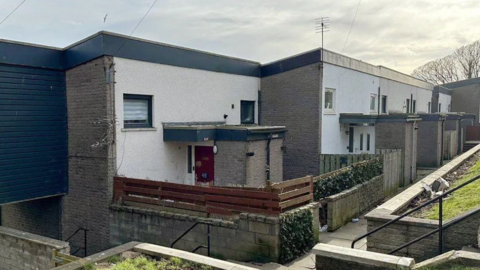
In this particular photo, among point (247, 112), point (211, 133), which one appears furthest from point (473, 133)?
point (211, 133)

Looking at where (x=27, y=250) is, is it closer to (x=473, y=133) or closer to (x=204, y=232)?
(x=204, y=232)

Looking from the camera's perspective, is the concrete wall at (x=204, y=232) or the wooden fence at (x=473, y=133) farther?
the wooden fence at (x=473, y=133)

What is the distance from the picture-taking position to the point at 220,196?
9.37m

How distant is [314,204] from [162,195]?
13.4 feet

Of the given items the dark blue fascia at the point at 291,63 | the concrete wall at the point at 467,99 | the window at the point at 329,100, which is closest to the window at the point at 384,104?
the window at the point at 329,100

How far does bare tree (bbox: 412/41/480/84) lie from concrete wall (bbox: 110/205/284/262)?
60.4 metres

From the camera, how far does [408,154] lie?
18000 millimetres

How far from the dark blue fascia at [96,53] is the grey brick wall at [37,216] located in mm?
4423

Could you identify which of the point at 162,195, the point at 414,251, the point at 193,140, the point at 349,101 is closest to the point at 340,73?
the point at 349,101

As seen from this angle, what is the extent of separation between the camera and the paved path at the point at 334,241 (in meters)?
8.27

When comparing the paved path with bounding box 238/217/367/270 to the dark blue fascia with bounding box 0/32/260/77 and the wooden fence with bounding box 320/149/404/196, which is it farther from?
the dark blue fascia with bounding box 0/32/260/77

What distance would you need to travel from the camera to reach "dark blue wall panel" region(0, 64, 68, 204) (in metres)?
10.7

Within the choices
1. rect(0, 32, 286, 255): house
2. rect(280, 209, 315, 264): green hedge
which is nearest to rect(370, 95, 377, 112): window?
rect(0, 32, 286, 255): house

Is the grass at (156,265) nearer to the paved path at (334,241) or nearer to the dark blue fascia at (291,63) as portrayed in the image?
the paved path at (334,241)
